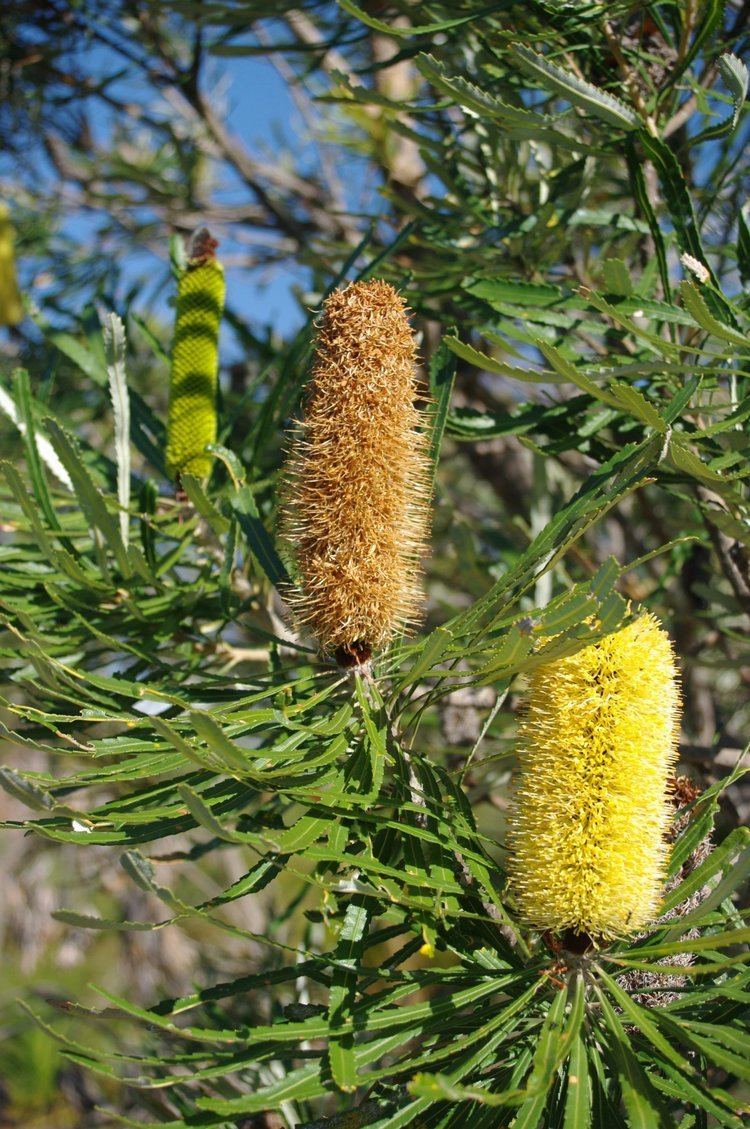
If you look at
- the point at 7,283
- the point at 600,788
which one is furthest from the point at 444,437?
the point at 7,283

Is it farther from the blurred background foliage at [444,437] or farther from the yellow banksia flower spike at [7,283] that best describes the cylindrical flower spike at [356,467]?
the yellow banksia flower spike at [7,283]

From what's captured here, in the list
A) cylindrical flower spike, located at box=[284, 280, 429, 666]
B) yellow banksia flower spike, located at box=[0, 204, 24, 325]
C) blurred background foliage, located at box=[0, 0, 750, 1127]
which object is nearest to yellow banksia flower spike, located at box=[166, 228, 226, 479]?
blurred background foliage, located at box=[0, 0, 750, 1127]

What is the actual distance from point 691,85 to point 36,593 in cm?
94

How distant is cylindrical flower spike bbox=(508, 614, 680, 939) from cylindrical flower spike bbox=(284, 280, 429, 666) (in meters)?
0.19

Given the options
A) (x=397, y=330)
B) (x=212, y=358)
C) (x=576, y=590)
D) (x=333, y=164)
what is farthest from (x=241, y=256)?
(x=576, y=590)

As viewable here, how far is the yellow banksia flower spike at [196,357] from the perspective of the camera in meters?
1.16

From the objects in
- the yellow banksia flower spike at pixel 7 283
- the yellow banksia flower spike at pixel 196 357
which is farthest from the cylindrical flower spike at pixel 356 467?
the yellow banksia flower spike at pixel 7 283

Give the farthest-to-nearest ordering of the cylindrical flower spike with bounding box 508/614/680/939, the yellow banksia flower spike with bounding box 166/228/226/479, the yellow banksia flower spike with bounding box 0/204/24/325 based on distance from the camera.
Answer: the yellow banksia flower spike with bounding box 0/204/24/325
the yellow banksia flower spike with bounding box 166/228/226/479
the cylindrical flower spike with bounding box 508/614/680/939

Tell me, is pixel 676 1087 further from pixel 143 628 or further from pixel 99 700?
pixel 143 628

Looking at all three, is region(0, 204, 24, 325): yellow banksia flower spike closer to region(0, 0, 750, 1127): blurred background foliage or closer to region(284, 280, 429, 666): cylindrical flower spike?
region(0, 0, 750, 1127): blurred background foliage

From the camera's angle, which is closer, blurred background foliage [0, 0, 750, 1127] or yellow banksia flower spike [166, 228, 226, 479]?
blurred background foliage [0, 0, 750, 1127]

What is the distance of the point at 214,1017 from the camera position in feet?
4.75

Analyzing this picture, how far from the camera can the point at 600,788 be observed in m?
0.74

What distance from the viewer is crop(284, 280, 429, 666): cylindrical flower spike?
829 mm
